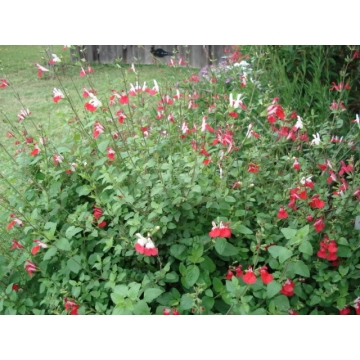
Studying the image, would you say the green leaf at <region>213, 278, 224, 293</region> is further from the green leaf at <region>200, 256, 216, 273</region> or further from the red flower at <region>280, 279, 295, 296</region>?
the red flower at <region>280, 279, 295, 296</region>

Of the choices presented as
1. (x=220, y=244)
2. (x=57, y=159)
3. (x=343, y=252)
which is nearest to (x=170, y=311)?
(x=220, y=244)

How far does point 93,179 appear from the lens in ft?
6.49

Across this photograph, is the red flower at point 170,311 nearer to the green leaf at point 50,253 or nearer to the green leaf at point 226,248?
the green leaf at point 226,248

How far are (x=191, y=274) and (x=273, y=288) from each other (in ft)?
1.02

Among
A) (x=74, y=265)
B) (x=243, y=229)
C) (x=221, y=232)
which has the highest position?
(x=221, y=232)

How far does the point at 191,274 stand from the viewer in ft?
5.53

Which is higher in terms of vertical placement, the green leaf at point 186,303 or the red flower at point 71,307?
the green leaf at point 186,303

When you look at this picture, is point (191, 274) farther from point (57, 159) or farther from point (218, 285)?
point (57, 159)

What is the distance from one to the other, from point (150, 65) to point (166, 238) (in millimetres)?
5464

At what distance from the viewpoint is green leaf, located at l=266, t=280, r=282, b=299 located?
1.57 metres

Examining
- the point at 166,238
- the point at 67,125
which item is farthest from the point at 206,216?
the point at 67,125

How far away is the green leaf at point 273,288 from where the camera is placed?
61.7 inches

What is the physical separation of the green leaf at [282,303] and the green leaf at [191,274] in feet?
1.02

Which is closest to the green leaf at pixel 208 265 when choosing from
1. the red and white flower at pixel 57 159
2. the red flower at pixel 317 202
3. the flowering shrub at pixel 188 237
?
the flowering shrub at pixel 188 237
